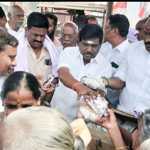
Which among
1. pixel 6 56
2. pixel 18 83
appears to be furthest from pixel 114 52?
pixel 18 83

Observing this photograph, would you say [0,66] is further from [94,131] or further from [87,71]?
[87,71]

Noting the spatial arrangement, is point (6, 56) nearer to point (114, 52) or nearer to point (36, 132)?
point (36, 132)

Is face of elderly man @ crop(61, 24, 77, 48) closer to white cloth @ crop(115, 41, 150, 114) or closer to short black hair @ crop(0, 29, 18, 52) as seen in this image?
white cloth @ crop(115, 41, 150, 114)

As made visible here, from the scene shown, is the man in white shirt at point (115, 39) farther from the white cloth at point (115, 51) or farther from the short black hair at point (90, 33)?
the short black hair at point (90, 33)

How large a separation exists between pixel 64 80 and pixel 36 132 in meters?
2.14

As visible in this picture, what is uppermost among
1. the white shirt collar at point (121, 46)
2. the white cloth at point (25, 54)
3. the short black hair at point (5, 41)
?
the short black hair at point (5, 41)

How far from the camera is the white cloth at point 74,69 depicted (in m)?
3.53

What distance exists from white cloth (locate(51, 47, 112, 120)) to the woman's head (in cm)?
93

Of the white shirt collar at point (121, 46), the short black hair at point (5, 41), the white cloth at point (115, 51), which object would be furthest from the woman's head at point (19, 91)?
the white shirt collar at point (121, 46)

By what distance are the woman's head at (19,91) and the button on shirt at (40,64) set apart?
4.58 feet

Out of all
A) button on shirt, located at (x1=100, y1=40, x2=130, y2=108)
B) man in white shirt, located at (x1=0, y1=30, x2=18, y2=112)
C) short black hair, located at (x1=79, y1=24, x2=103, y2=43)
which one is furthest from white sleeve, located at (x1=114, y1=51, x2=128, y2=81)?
man in white shirt, located at (x1=0, y1=30, x2=18, y2=112)

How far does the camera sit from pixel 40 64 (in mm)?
4059

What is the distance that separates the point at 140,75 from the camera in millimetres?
3518

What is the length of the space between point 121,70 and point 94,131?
57.2 inches
